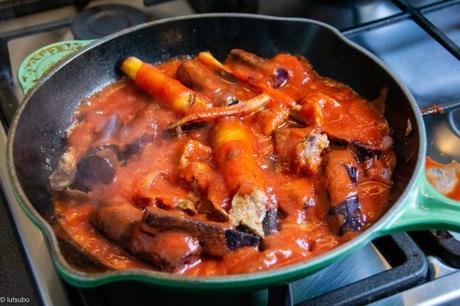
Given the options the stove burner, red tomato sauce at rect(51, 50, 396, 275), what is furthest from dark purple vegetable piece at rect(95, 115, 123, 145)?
the stove burner

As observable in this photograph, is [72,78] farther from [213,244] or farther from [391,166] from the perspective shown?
[391,166]

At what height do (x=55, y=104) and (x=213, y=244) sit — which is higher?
(x=55, y=104)

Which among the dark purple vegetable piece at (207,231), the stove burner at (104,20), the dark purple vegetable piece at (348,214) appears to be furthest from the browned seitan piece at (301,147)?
the stove burner at (104,20)

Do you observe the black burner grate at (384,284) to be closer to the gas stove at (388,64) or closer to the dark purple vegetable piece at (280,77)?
the gas stove at (388,64)

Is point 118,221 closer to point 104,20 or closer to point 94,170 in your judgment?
point 94,170

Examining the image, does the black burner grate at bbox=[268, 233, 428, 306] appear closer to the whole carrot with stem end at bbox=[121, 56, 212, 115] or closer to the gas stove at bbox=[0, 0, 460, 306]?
the gas stove at bbox=[0, 0, 460, 306]

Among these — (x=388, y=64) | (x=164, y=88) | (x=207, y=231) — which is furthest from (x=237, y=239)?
(x=388, y=64)

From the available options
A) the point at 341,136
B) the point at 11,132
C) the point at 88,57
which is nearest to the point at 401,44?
the point at 341,136
